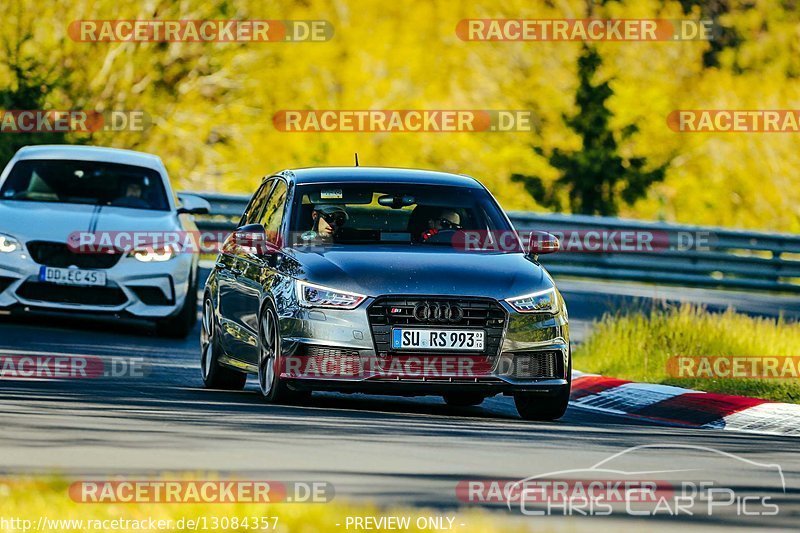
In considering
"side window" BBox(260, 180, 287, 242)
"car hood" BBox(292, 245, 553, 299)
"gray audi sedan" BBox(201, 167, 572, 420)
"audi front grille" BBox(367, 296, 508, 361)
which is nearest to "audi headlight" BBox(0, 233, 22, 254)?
"side window" BBox(260, 180, 287, 242)

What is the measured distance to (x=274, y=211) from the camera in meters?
13.5

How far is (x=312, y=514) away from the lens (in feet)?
23.4

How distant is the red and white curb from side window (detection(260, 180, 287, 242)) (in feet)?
8.33

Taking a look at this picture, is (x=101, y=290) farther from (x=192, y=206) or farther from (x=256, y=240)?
(x=256, y=240)

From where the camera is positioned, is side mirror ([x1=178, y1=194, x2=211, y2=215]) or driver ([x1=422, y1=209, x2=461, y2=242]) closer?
driver ([x1=422, y1=209, x2=461, y2=242])

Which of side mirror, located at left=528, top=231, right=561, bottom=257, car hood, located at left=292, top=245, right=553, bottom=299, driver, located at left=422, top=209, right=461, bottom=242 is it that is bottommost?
car hood, located at left=292, top=245, right=553, bottom=299

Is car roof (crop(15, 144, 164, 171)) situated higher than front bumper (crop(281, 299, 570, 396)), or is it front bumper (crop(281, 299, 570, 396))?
car roof (crop(15, 144, 164, 171))

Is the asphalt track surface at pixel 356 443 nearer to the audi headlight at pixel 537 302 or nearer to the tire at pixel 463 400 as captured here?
the tire at pixel 463 400

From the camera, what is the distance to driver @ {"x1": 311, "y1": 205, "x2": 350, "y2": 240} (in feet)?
41.4

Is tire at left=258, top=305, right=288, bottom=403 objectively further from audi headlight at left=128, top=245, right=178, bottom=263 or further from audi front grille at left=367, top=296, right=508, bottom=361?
audi headlight at left=128, top=245, right=178, bottom=263

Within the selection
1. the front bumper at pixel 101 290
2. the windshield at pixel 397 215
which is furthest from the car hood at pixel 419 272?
the front bumper at pixel 101 290

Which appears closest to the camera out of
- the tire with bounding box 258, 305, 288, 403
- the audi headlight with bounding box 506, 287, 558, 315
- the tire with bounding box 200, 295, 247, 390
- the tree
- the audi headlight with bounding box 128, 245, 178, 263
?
the audi headlight with bounding box 506, 287, 558, 315

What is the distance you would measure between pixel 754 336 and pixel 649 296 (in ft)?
32.2

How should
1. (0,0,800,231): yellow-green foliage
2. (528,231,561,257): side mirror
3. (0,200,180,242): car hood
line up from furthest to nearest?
1. (0,0,800,231): yellow-green foliage
2. (0,200,180,242): car hood
3. (528,231,561,257): side mirror
